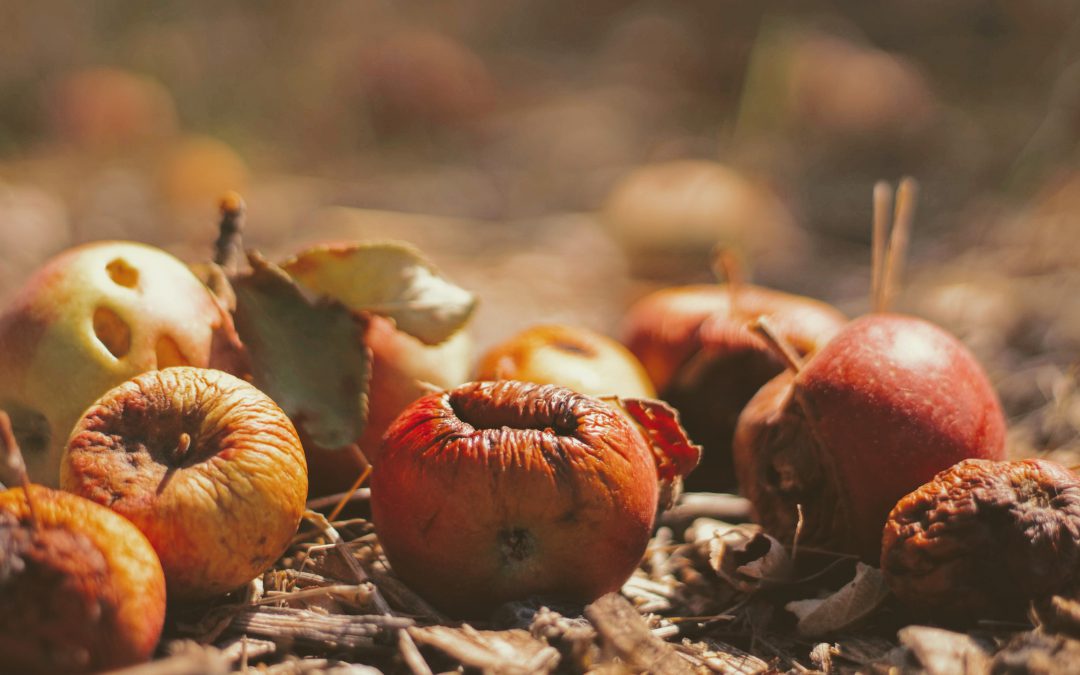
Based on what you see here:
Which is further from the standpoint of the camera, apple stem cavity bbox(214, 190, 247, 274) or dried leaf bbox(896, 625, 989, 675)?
apple stem cavity bbox(214, 190, 247, 274)

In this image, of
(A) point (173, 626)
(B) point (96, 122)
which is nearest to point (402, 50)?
(B) point (96, 122)

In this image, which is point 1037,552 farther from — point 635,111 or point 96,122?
point 635,111

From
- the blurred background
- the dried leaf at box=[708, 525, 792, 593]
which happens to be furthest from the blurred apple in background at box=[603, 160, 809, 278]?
the dried leaf at box=[708, 525, 792, 593]

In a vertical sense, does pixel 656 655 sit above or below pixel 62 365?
below

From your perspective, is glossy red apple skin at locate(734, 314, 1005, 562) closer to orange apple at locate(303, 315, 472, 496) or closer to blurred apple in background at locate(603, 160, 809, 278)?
orange apple at locate(303, 315, 472, 496)

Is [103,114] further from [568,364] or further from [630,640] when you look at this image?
[630,640]

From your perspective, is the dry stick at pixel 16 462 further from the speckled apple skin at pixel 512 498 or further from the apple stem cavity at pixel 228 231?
the apple stem cavity at pixel 228 231

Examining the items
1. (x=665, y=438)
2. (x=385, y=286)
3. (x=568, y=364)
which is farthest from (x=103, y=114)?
(x=665, y=438)
